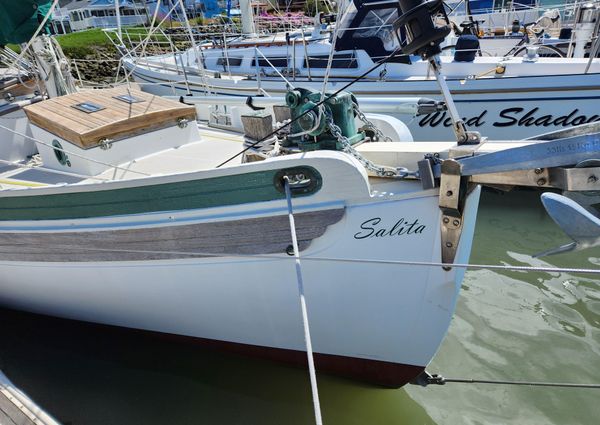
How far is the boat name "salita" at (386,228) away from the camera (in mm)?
2971

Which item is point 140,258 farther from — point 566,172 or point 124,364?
point 566,172

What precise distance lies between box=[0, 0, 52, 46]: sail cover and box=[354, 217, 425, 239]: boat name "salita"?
4.01 m

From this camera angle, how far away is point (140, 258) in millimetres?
3572

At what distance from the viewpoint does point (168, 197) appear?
10.6 ft

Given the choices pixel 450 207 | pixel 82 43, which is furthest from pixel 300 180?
pixel 82 43

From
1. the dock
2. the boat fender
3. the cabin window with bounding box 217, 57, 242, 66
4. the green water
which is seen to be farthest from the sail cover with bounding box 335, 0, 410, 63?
the dock

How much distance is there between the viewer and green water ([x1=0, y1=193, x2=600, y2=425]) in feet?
12.7

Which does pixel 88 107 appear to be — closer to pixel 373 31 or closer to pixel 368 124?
pixel 368 124

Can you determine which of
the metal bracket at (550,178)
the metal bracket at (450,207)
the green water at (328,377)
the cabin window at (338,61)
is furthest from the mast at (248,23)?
the metal bracket at (550,178)

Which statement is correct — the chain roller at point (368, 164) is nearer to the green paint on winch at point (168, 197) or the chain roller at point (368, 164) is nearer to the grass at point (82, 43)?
the green paint on winch at point (168, 197)

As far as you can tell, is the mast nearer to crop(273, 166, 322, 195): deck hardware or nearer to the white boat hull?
the white boat hull

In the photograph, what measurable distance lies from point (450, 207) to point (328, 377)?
2.15 metres

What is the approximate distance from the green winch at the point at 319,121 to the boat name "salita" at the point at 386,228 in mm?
611

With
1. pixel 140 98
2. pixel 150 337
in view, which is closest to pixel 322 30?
pixel 140 98
